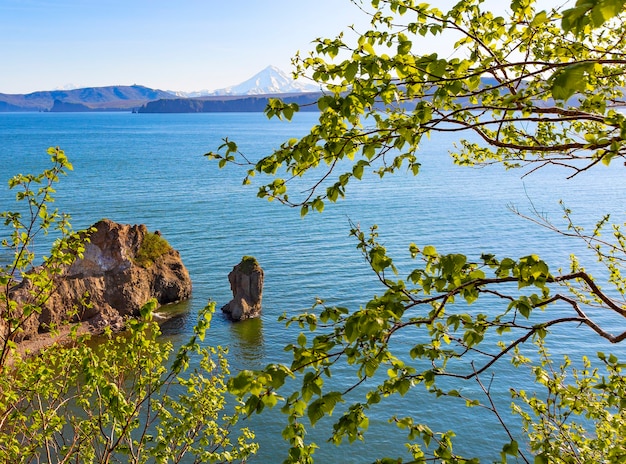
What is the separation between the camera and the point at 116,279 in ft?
130

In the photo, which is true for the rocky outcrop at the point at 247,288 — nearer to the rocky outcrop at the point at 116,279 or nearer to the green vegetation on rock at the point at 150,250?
the rocky outcrop at the point at 116,279

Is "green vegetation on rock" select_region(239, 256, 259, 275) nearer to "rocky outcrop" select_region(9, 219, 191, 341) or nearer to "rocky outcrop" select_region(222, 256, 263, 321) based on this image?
"rocky outcrop" select_region(222, 256, 263, 321)

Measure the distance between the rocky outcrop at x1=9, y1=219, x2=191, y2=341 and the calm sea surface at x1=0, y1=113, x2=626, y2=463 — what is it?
9.42ft

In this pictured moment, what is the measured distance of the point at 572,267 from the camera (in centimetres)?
1112

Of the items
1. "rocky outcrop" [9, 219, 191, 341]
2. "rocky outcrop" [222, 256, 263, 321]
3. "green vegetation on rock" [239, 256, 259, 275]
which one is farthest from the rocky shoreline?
"green vegetation on rock" [239, 256, 259, 275]

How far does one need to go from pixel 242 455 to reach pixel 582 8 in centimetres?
1198

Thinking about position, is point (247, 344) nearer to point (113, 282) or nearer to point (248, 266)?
point (248, 266)

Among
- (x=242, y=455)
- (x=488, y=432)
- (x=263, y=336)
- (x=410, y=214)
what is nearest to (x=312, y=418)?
(x=242, y=455)

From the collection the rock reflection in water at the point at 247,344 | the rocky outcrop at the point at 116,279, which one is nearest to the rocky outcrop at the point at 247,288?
the rock reflection in water at the point at 247,344

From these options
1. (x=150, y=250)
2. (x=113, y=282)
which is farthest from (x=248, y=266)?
(x=113, y=282)

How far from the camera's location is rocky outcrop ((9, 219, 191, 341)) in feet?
119

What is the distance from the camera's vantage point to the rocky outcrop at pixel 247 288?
39094 millimetres

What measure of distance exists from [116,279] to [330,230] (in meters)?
24.1

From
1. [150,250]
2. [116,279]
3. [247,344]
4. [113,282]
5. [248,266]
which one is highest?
[150,250]
